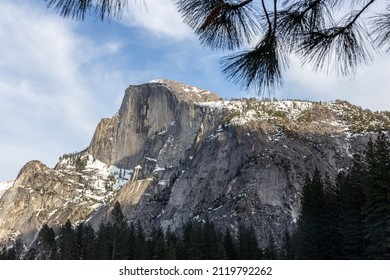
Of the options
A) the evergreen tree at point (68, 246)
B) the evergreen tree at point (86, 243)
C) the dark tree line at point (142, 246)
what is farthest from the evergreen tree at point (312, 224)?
the evergreen tree at point (68, 246)

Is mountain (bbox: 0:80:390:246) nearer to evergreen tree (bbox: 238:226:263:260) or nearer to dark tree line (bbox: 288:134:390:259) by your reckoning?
evergreen tree (bbox: 238:226:263:260)

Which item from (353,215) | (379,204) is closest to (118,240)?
(353,215)

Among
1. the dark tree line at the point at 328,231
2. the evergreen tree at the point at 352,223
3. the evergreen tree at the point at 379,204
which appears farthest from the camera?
the evergreen tree at the point at 352,223

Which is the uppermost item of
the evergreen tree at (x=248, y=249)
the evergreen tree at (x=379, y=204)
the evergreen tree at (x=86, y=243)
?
the evergreen tree at (x=86, y=243)

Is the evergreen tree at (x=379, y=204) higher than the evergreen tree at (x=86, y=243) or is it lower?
lower

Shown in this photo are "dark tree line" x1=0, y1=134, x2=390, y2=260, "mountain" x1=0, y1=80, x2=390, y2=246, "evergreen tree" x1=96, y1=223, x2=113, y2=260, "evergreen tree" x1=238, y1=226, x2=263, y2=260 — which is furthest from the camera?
"mountain" x1=0, y1=80, x2=390, y2=246

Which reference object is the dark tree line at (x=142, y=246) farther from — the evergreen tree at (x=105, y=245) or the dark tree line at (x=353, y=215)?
the dark tree line at (x=353, y=215)

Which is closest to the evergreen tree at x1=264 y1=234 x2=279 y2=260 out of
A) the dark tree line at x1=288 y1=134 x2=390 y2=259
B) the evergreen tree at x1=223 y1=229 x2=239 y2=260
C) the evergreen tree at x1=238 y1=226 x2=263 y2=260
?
the evergreen tree at x1=238 y1=226 x2=263 y2=260

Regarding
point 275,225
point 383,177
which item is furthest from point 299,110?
point 383,177

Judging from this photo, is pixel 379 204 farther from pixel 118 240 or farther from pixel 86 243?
pixel 86 243

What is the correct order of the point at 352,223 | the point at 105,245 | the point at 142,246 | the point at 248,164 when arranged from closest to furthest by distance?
1. the point at 352,223
2. the point at 105,245
3. the point at 142,246
4. the point at 248,164

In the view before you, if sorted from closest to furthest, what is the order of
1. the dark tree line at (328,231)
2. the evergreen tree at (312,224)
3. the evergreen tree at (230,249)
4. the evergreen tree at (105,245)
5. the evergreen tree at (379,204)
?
1. the evergreen tree at (379,204)
2. the dark tree line at (328,231)
3. the evergreen tree at (312,224)
4. the evergreen tree at (105,245)
5. the evergreen tree at (230,249)

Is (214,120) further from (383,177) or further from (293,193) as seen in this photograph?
(383,177)

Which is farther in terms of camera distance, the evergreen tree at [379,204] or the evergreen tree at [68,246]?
the evergreen tree at [68,246]
